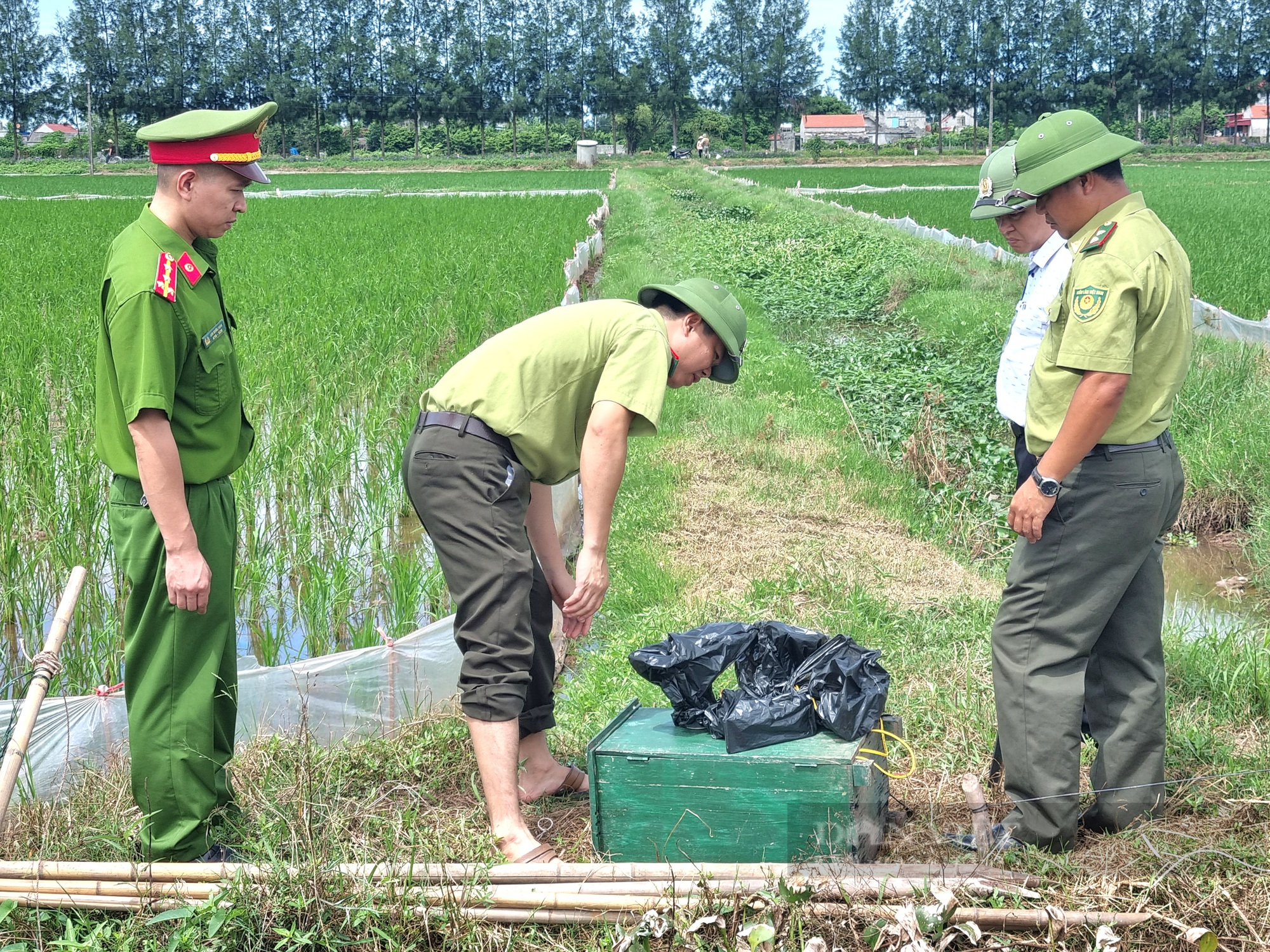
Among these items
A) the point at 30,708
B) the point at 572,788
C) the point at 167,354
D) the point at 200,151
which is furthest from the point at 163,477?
the point at 572,788

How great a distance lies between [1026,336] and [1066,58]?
78132 mm

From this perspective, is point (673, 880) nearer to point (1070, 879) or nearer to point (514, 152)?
point (1070, 879)

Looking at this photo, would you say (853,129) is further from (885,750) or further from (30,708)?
(30,708)

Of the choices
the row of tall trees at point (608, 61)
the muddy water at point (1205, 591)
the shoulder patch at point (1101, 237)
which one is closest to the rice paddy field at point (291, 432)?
the shoulder patch at point (1101, 237)

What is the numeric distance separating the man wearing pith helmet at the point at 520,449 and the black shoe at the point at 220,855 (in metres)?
0.61

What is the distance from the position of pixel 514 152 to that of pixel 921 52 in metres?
30.8

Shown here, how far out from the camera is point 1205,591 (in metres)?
5.11

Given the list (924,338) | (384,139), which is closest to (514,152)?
(384,139)

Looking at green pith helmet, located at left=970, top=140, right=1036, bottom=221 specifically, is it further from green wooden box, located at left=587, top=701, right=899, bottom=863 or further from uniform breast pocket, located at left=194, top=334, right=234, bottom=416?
uniform breast pocket, located at left=194, top=334, right=234, bottom=416

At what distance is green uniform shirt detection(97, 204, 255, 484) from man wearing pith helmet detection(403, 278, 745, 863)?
46cm

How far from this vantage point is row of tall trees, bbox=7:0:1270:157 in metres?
68.1

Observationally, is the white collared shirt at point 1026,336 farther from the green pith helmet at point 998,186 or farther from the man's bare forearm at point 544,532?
the man's bare forearm at point 544,532

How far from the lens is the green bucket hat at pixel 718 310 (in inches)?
106

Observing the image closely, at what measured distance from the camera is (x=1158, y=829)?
A: 260 centimetres
